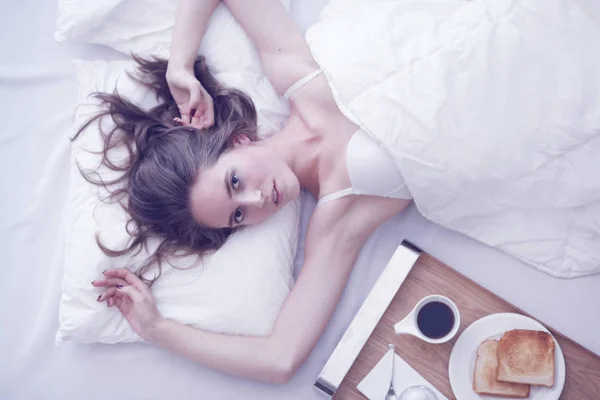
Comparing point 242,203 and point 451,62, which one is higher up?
point 451,62

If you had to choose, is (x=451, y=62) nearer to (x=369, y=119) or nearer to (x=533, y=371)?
(x=369, y=119)

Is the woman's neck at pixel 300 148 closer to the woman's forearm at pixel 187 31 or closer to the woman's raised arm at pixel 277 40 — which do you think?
the woman's raised arm at pixel 277 40

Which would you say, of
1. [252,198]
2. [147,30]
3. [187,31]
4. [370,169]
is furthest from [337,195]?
[147,30]

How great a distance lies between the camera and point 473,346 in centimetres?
106

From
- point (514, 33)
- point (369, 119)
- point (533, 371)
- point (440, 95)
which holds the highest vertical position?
point (514, 33)

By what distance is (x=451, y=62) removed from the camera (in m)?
1.08

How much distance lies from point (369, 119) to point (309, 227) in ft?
0.98

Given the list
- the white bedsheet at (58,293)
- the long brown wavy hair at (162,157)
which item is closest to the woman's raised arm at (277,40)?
the long brown wavy hair at (162,157)

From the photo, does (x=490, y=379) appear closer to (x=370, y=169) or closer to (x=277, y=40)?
(x=370, y=169)

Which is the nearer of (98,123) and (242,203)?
(242,203)

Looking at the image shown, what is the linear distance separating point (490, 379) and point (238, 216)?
2.10ft

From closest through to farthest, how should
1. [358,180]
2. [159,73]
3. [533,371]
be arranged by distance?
[533,371]
[358,180]
[159,73]

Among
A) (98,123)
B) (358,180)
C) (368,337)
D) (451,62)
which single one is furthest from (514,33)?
(98,123)

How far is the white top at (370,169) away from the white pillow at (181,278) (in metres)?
0.23
